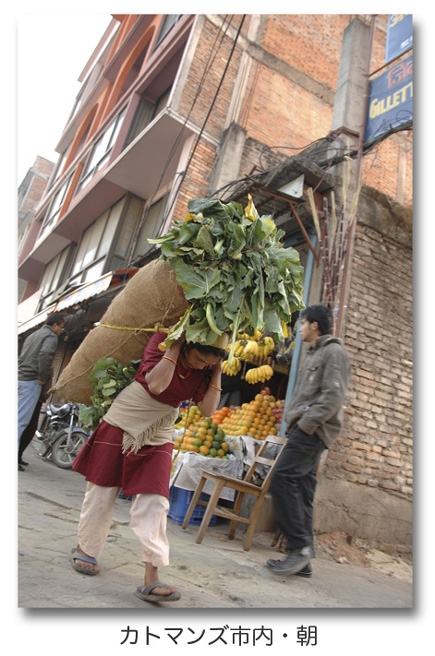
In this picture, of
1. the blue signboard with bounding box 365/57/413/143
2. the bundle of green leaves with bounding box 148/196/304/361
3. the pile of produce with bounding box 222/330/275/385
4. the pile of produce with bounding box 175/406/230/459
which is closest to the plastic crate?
the pile of produce with bounding box 175/406/230/459

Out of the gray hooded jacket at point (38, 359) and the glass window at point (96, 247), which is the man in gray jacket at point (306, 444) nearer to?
the gray hooded jacket at point (38, 359)

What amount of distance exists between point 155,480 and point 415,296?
75.8 inches

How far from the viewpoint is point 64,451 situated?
6.03m

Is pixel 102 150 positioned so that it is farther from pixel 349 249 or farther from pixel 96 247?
pixel 349 249

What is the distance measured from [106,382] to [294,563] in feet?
5.56

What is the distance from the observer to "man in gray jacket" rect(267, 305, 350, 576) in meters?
2.77

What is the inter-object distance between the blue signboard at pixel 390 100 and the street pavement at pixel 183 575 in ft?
15.1

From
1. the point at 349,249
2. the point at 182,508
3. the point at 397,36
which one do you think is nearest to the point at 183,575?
the point at 182,508

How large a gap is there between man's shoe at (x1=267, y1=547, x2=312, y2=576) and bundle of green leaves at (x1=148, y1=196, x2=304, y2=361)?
1.60 meters

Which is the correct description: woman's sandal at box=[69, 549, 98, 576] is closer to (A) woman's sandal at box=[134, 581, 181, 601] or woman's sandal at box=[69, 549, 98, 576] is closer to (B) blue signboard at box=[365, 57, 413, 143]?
(A) woman's sandal at box=[134, 581, 181, 601]

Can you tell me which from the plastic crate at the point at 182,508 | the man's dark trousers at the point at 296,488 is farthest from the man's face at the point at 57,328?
the man's dark trousers at the point at 296,488

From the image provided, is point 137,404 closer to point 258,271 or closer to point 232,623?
point 258,271

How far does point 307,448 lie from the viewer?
9.59 feet

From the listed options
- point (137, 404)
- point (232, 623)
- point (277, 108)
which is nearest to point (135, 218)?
point (277, 108)
